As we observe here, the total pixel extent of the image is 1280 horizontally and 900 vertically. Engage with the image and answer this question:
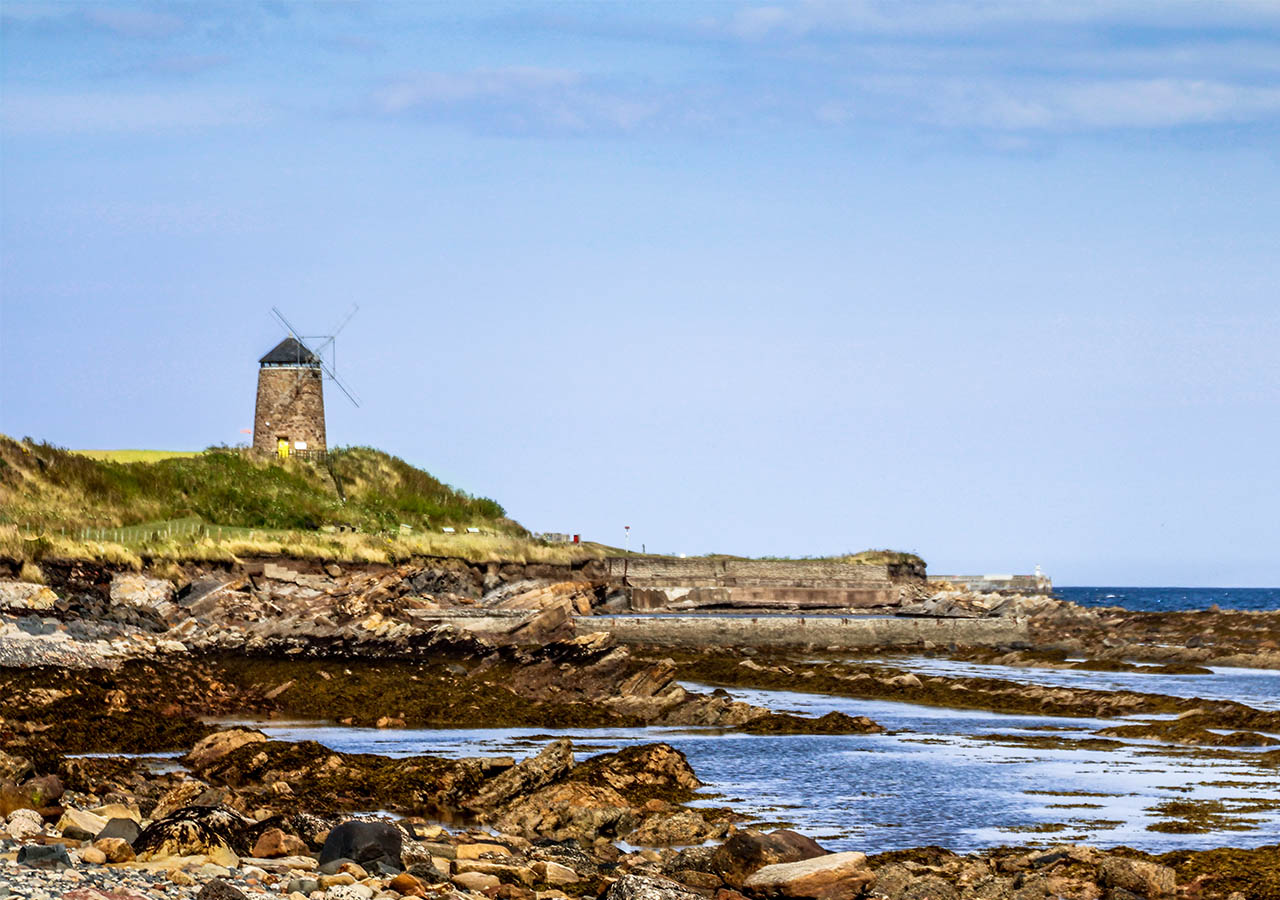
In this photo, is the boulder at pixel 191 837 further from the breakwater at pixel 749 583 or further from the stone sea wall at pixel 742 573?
the stone sea wall at pixel 742 573

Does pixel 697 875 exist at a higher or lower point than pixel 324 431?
lower

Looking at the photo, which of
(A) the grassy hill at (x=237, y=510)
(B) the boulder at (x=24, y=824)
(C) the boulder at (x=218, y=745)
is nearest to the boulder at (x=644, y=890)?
(B) the boulder at (x=24, y=824)

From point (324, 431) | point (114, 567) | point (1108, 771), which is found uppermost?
point (324, 431)

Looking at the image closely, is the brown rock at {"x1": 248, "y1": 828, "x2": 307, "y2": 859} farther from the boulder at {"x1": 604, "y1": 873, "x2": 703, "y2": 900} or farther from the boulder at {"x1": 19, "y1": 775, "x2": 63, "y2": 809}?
the boulder at {"x1": 604, "y1": 873, "x2": 703, "y2": 900}

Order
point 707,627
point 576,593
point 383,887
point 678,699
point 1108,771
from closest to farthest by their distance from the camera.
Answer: point 383,887 → point 1108,771 → point 678,699 → point 707,627 → point 576,593

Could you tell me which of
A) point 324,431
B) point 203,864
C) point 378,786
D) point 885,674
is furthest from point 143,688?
point 324,431

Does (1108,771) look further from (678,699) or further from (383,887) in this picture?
(383,887)

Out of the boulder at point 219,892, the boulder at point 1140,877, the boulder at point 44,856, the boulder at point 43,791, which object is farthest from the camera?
the boulder at point 43,791

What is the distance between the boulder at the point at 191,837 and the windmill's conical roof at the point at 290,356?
56.3 meters

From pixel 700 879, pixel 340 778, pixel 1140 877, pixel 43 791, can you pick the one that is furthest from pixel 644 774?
pixel 43 791

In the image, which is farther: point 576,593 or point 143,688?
point 576,593

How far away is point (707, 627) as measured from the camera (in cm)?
4966

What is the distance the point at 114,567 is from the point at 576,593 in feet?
58.6

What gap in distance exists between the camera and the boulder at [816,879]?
12.7 m
